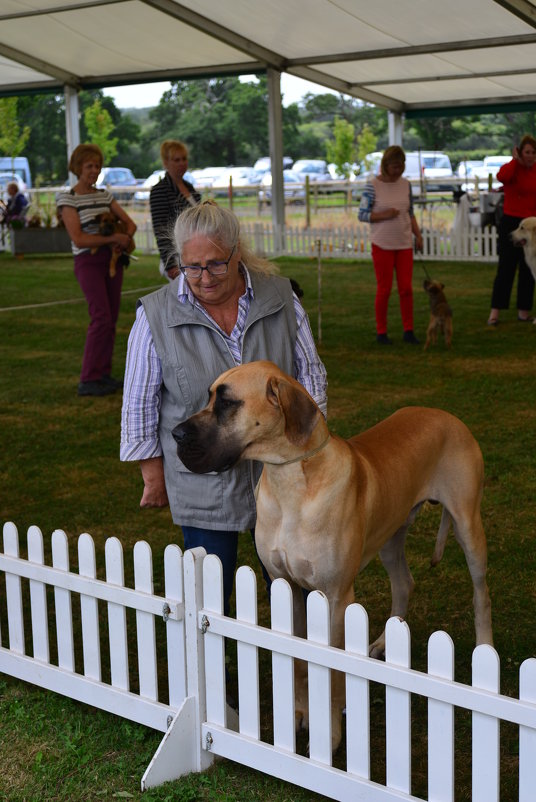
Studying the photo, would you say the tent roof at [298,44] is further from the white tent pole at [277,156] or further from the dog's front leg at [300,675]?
the dog's front leg at [300,675]

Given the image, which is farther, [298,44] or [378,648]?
[298,44]

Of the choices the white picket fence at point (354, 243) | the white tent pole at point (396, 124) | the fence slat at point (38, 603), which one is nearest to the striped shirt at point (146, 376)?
the fence slat at point (38, 603)

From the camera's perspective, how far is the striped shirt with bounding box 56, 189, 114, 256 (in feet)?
25.9

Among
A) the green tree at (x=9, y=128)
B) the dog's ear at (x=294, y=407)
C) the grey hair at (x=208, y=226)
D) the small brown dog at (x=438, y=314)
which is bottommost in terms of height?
the small brown dog at (x=438, y=314)

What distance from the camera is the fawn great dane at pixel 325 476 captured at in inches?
106

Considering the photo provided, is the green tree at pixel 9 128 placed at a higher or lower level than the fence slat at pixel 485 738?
higher

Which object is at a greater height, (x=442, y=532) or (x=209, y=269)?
(x=209, y=269)

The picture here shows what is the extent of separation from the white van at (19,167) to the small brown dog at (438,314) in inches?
1617

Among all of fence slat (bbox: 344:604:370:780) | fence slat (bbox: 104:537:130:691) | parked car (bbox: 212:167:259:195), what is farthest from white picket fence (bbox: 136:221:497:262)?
parked car (bbox: 212:167:259:195)

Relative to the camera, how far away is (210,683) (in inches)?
116

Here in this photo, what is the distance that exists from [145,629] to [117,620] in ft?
0.38

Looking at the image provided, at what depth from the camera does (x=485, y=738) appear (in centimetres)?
240

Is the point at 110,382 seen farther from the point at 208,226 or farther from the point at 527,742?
the point at 527,742

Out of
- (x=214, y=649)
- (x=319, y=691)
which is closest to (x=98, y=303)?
(x=214, y=649)
